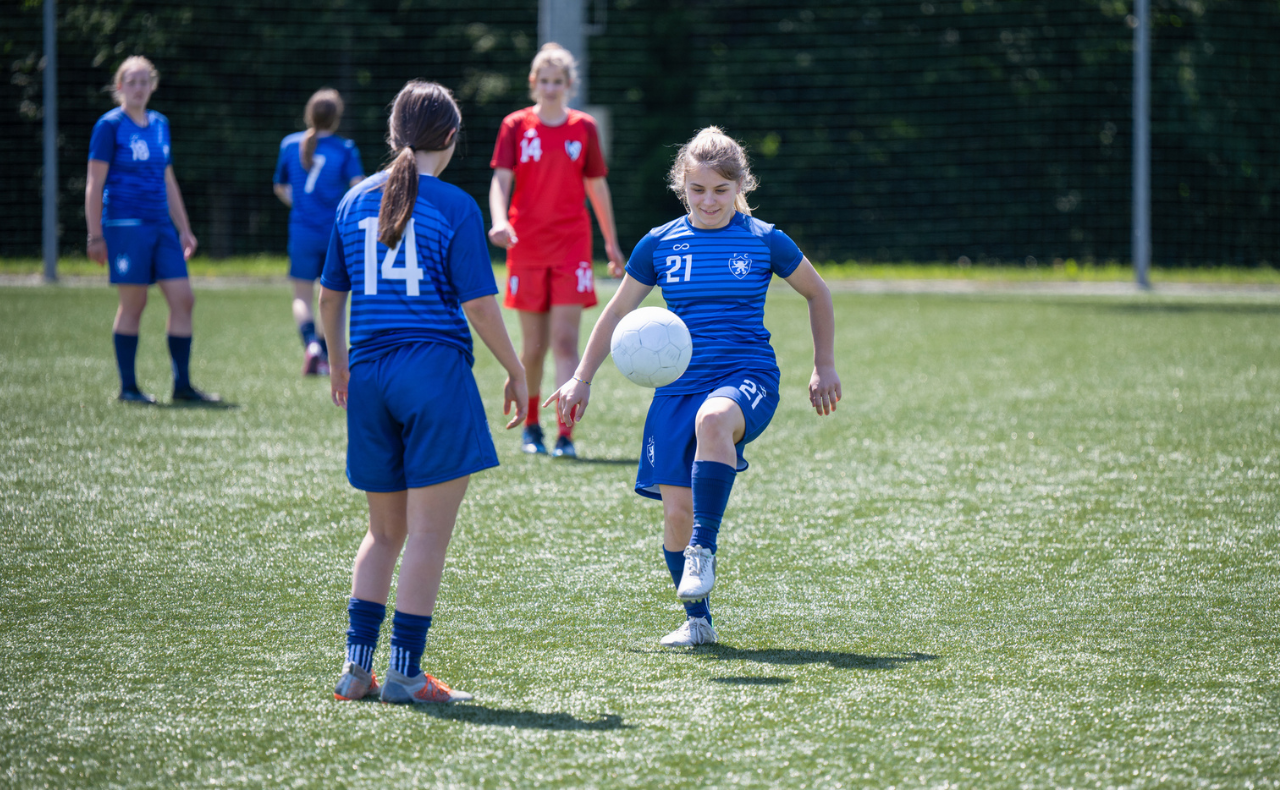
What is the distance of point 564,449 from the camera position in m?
6.58

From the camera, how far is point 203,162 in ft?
67.3

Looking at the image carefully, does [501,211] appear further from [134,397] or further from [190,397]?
[134,397]

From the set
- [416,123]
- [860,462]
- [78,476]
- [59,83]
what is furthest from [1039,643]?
[59,83]

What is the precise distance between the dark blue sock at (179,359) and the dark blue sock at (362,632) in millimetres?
5124

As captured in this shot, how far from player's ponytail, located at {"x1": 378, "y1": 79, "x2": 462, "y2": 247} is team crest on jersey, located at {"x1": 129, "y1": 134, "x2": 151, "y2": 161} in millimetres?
5102

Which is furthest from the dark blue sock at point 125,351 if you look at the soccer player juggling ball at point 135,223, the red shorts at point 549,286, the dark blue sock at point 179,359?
the red shorts at point 549,286

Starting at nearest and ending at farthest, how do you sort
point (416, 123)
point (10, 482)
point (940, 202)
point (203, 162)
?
point (416, 123)
point (10, 482)
point (203, 162)
point (940, 202)

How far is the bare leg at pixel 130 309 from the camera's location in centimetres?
776

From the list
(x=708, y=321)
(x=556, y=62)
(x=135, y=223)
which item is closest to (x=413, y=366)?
(x=708, y=321)

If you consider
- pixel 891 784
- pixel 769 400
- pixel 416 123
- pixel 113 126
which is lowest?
pixel 891 784

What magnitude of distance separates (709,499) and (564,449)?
2.96m

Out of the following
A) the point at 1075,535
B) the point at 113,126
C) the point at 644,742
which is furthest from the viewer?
the point at 113,126

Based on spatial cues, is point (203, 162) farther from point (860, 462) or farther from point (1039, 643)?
point (1039, 643)

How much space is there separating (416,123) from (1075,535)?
3.07m
